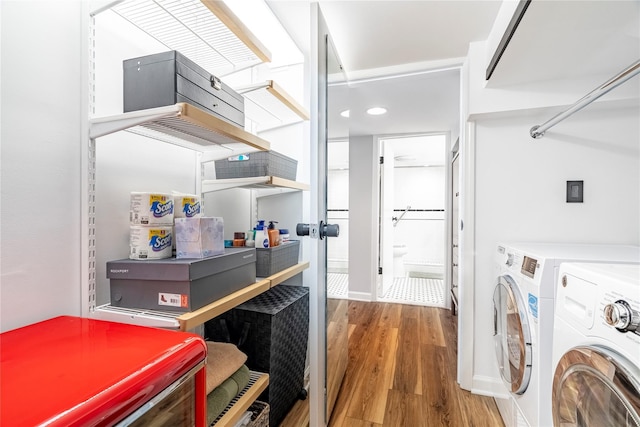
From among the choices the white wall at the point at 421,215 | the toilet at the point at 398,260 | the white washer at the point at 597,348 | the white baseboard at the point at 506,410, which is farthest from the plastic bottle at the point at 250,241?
the white wall at the point at 421,215

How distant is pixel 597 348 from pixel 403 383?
1.32 meters

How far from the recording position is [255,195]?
1.84 metres

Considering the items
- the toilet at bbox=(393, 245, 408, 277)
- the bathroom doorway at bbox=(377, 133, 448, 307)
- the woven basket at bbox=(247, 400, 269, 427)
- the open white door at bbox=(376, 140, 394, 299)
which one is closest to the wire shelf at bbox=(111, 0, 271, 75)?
the woven basket at bbox=(247, 400, 269, 427)

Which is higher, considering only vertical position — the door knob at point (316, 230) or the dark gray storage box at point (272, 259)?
the door knob at point (316, 230)

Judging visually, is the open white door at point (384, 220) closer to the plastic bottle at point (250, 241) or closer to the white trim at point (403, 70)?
the white trim at point (403, 70)

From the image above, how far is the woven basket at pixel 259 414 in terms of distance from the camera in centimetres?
113

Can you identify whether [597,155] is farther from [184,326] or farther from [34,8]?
[34,8]

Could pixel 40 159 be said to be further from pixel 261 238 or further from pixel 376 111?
pixel 376 111

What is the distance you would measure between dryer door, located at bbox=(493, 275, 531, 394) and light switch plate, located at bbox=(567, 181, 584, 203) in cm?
66

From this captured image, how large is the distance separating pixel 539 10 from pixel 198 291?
Answer: 150 cm

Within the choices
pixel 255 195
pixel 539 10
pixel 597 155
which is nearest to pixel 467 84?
pixel 539 10

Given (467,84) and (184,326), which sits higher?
(467,84)

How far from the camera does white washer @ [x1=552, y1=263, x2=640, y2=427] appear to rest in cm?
62

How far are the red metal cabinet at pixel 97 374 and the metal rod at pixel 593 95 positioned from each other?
1455 millimetres
